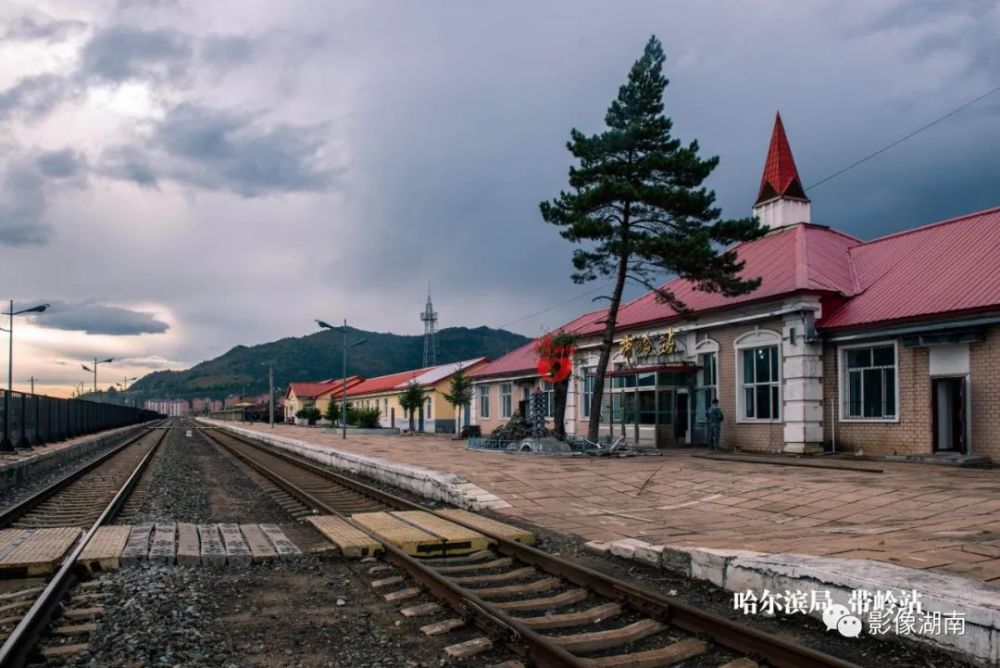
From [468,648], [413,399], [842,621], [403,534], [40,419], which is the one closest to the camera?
[468,648]

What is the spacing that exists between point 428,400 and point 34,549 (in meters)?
47.1

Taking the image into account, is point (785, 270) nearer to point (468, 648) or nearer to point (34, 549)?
point (468, 648)

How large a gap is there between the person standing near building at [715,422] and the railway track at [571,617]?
15.8m

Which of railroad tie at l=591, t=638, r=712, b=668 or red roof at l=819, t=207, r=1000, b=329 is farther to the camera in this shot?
red roof at l=819, t=207, r=1000, b=329

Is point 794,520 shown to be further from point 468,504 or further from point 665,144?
point 665,144

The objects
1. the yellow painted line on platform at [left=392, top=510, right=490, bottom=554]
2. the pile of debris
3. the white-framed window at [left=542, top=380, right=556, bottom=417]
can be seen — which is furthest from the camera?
the white-framed window at [left=542, top=380, right=556, bottom=417]

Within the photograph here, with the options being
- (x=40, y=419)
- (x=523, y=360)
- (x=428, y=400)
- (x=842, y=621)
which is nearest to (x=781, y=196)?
(x=523, y=360)

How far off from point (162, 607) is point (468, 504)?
7512 mm

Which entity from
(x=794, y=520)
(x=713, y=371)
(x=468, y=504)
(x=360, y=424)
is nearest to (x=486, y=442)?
(x=713, y=371)

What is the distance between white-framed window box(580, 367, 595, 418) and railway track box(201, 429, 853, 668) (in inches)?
899

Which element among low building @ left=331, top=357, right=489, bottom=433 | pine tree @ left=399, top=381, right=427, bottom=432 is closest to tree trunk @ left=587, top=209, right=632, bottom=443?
low building @ left=331, top=357, right=489, bottom=433

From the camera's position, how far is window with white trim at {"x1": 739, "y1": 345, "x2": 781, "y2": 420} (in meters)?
22.0

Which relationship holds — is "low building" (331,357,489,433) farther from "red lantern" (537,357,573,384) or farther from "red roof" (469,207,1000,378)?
"red roof" (469,207,1000,378)

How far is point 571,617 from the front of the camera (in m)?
6.00
